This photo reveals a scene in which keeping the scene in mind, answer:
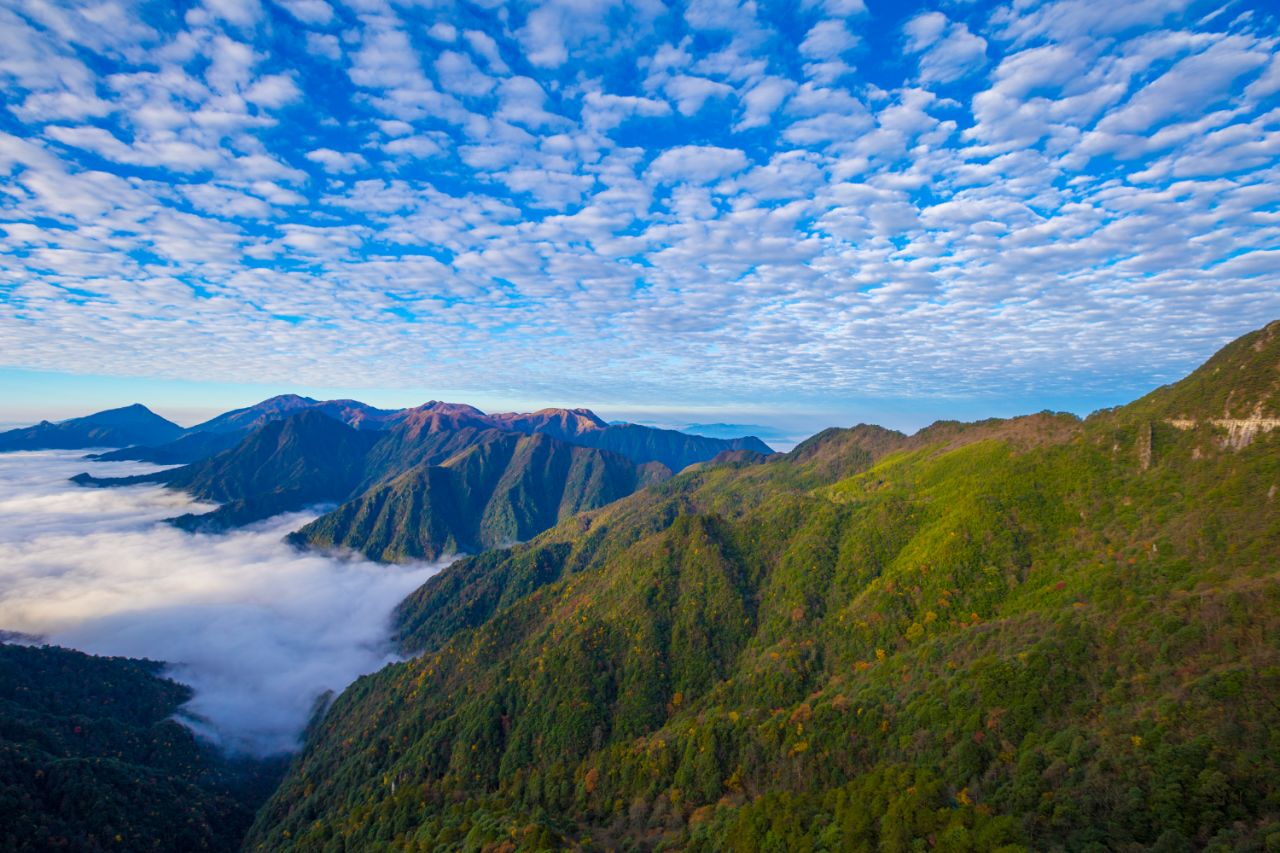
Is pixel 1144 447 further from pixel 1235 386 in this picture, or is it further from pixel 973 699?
pixel 973 699

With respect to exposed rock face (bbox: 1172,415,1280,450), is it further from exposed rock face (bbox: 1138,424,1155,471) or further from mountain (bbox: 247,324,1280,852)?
exposed rock face (bbox: 1138,424,1155,471)

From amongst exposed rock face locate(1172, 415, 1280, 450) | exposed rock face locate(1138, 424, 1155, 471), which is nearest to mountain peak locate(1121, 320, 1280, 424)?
exposed rock face locate(1172, 415, 1280, 450)

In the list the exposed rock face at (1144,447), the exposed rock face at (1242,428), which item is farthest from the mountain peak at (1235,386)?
the exposed rock face at (1144,447)

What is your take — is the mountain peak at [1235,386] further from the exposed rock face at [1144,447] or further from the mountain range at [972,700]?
the exposed rock face at [1144,447]

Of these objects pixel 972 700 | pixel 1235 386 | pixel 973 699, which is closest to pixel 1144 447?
pixel 1235 386

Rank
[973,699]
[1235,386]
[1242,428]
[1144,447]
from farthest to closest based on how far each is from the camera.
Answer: [1144,447]
[1235,386]
[1242,428]
[973,699]

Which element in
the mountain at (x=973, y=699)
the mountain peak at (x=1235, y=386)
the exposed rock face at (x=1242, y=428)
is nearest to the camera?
the mountain at (x=973, y=699)

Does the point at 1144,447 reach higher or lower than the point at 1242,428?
lower

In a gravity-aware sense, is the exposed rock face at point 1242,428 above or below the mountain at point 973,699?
above
